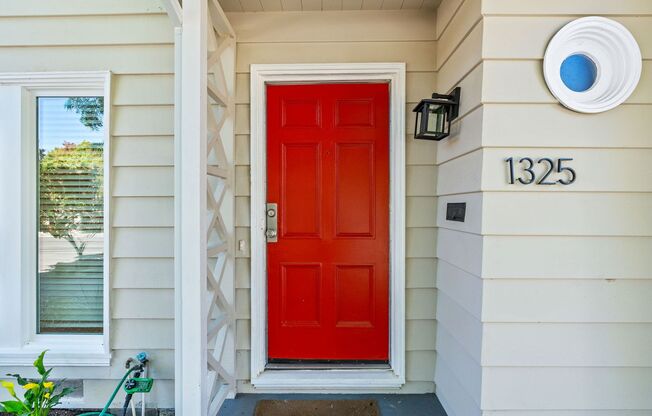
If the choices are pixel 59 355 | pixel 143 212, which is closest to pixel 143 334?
pixel 59 355

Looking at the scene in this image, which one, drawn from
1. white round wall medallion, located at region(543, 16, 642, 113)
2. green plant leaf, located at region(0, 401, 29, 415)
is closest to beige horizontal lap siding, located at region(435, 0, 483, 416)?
white round wall medallion, located at region(543, 16, 642, 113)

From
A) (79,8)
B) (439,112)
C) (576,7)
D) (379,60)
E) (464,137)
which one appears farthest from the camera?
(379,60)

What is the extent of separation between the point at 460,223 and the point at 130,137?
1.85 meters

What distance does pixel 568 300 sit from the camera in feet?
4.43

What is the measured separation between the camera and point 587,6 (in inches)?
52.3

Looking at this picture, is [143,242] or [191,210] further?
[143,242]

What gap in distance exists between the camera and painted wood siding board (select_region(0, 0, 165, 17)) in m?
1.77


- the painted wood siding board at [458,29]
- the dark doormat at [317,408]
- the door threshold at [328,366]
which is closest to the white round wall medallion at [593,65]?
the painted wood siding board at [458,29]

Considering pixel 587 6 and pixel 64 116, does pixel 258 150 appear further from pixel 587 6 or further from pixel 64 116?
pixel 587 6

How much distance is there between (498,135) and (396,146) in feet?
2.11

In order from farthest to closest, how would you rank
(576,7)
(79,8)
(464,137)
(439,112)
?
(79,8), (439,112), (464,137), (576,7)

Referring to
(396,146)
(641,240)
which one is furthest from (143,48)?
(641,240)

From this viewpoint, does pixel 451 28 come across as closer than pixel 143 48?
Yes

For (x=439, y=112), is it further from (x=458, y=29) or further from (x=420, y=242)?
(x=420, y=242)
